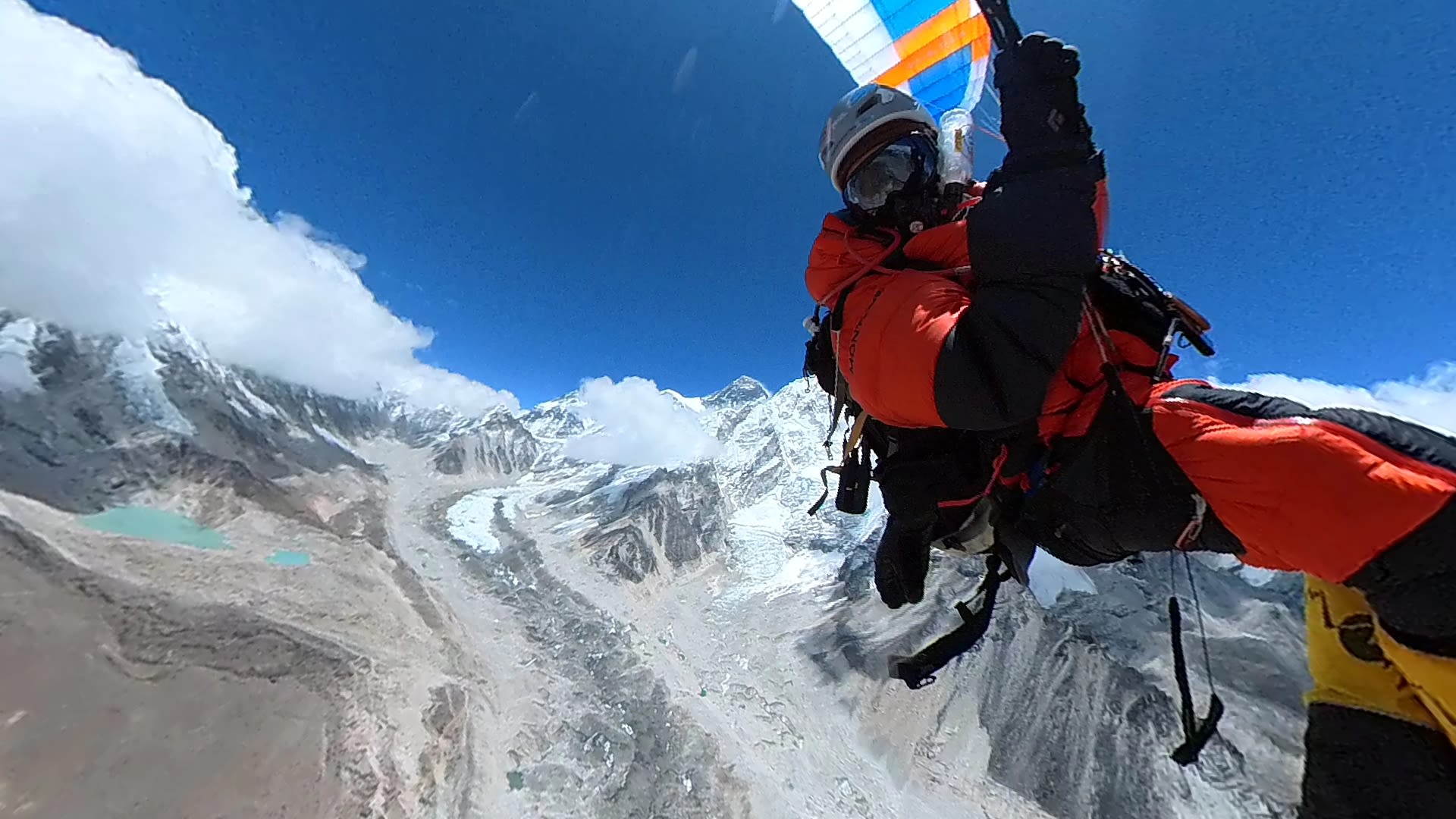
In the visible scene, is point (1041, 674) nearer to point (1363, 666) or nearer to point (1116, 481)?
point (1363, 666)

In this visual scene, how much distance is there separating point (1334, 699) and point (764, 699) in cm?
4121

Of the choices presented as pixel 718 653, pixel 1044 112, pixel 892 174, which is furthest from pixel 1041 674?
pixel 1044 112

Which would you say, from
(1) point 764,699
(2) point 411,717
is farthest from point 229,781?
(1) point 764,699

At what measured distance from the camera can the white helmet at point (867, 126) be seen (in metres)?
3.06

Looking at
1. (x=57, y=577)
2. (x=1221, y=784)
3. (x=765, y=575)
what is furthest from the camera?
(x=765, y=575)

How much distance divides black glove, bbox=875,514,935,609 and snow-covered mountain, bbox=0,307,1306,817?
215 inches

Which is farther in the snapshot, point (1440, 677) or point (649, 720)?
point (649, 720)

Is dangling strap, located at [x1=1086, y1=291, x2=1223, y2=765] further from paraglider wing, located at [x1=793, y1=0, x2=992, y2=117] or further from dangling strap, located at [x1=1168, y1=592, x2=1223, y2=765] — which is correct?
paraglider wing, located at [x1=793, y1=0, x2=992, y2=117]

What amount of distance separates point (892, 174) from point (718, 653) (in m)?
47.4

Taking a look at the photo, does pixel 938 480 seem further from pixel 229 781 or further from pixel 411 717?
pixel 411 717

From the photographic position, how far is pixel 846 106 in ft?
10.6

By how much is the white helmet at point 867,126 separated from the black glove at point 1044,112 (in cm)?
106

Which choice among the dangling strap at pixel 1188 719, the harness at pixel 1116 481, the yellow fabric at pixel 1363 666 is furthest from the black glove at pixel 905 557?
the yellow fabric at pixel 1363 666

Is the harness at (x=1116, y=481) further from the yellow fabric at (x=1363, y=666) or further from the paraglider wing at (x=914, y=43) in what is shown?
the paraglider wing at (x=914, y=43)
